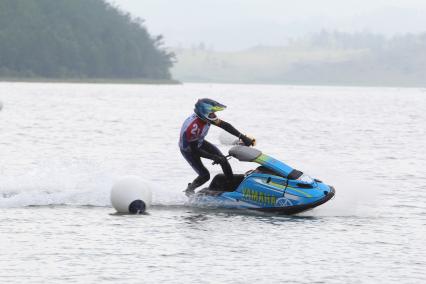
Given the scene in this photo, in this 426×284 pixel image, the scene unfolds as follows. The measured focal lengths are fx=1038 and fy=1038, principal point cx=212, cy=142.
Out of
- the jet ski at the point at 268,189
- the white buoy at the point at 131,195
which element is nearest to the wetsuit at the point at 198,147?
the jet ski at the point at 268,189

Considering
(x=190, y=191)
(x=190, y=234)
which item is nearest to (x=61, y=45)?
(x=190, y=191)

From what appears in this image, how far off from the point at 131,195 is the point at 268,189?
2.86m

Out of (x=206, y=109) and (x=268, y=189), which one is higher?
(x=206, y=109)

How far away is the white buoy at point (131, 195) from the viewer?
2158cm

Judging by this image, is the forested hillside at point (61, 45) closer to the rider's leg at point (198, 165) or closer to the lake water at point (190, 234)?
the lake water at point (190, 234)

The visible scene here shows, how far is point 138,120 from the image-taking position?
248ft

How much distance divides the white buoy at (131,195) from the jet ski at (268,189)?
54.7 inches

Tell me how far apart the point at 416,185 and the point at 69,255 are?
16.1m

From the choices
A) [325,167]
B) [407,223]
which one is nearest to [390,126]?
[325,167]

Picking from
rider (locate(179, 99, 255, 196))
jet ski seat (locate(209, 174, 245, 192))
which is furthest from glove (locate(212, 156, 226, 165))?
jet ski seat (locate(209, 174, 245, 192))

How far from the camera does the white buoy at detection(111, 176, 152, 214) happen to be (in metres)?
21.6

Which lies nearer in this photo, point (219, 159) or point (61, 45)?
point (219, 159)

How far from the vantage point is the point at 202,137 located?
21984mm

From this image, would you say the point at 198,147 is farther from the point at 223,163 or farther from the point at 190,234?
the point at 190,234
